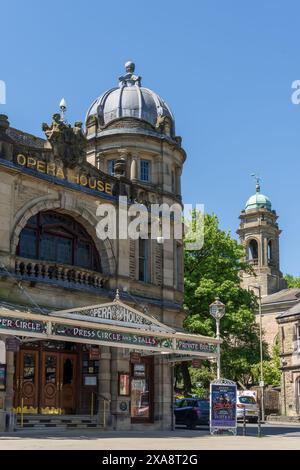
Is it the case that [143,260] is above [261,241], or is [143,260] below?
below

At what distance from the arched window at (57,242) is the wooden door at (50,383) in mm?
3438

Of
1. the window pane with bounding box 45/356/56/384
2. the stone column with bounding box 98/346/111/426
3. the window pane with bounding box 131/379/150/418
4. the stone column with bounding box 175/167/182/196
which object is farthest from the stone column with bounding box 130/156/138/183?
the window pane with bounding box 45/356/56/384

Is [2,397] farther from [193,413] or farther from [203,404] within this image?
[203,404]

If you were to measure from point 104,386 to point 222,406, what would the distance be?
4232mm

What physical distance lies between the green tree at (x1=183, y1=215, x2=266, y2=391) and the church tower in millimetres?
43895

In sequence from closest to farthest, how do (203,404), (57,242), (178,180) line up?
(57,242)
(178,180)
(203,404)

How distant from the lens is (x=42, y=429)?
2367 centimetres

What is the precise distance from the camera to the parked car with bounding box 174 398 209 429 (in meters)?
33.8

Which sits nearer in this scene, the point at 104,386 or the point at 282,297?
the point at 104,386

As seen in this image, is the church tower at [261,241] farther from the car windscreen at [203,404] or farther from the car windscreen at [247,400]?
the car windscreen at [203,404]

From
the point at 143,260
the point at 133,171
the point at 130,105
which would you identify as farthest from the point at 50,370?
the point at 130,105

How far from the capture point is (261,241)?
92.7 meters

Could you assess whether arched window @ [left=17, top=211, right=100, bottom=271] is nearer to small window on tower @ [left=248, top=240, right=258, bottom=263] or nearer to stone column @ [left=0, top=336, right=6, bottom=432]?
stone column @ [left=0, top=336, right=6, bottom=432]

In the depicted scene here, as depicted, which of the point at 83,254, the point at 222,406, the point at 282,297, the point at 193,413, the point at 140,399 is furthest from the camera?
the point at 282,297
